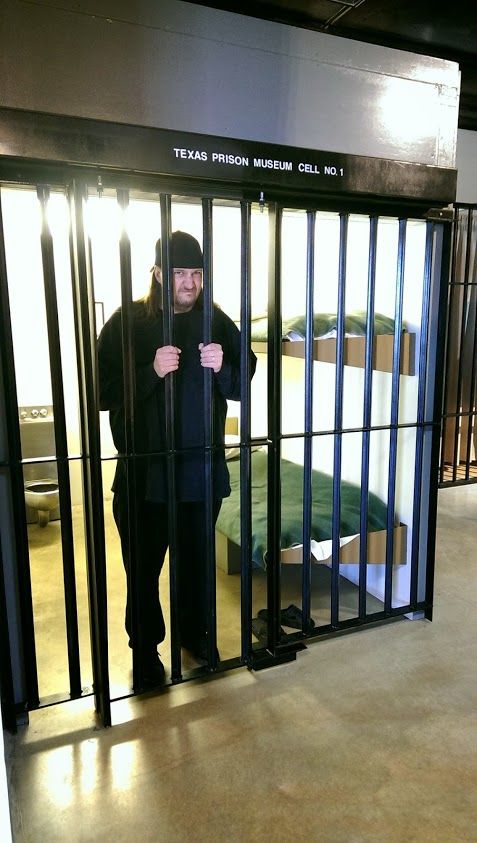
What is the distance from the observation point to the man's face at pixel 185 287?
2.08 metres

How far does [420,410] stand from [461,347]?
2.16 m

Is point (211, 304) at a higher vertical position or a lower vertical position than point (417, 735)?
higher

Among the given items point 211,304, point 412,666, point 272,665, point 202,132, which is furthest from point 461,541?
point 202,132

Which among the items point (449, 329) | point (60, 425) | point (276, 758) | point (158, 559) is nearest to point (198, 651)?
point (158, 559)

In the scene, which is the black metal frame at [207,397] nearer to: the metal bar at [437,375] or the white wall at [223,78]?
the metal bar at [437,375]

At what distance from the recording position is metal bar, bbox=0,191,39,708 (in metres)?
1.82

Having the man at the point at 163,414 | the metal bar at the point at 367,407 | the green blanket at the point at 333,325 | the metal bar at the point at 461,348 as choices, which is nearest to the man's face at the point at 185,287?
the man at the point at 163,414

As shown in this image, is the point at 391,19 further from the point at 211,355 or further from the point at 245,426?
the point at 245,426

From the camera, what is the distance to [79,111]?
1763 mm

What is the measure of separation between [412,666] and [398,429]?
0.99m

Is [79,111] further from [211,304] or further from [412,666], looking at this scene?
[412,666]

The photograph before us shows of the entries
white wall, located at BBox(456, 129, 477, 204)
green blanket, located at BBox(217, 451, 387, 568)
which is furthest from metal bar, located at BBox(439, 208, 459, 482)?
green blanket, located at BBox(217, 451, 387, 568)

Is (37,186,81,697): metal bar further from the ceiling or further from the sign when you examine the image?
the ceiling

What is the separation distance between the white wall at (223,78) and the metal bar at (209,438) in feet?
1.13
